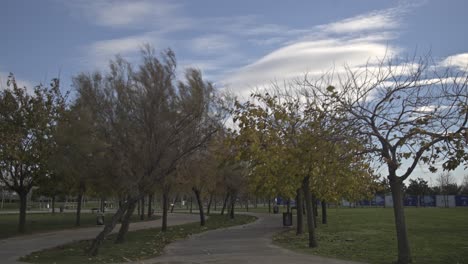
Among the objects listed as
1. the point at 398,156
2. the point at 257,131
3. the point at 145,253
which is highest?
the point at 257,131

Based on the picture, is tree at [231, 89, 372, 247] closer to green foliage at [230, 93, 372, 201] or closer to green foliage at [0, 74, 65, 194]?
green foliage at [230, 93, 372, 201]

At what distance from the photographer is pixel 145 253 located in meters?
17.2

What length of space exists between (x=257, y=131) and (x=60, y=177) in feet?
58.1

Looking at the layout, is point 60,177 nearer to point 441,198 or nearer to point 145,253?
point 145,253

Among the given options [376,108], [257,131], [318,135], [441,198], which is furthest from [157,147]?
[441,198]

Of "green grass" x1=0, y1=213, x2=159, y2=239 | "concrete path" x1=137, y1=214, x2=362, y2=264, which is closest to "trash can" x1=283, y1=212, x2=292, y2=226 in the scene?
"concrete path" x1=137, y1=214, x2=362, y2=264

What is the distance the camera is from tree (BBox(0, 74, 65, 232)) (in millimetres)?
27438

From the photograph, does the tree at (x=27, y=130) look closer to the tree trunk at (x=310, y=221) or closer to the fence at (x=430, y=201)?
the tree trunk at (x=310, y=221)

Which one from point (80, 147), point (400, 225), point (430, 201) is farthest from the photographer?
point (430, 201)

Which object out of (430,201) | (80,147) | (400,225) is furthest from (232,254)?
(430,201)

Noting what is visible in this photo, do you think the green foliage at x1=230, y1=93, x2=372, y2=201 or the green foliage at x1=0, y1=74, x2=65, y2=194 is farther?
the green foliage at x1=0, y1=74, x2=65, y2=194

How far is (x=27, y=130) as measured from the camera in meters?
27.9

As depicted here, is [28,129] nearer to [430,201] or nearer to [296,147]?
A: [296,147]

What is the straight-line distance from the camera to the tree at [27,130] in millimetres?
27438
